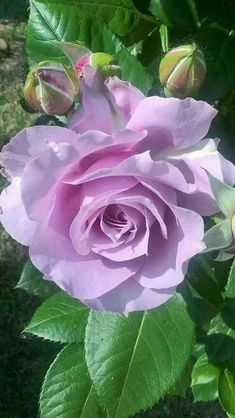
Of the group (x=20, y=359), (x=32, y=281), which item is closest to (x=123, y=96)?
(x=32, y=281)

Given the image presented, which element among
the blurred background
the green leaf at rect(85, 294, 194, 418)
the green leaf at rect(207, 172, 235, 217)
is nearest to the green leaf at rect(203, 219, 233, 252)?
the green leaf at rect(207, 172, 235, 217)

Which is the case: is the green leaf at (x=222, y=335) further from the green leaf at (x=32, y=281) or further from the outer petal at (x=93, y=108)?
the outer petal at (x=93, y=108)

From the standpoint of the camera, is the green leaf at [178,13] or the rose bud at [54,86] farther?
the green leaf at [178,13]

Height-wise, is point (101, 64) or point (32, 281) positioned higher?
Answer: point (101, 64)

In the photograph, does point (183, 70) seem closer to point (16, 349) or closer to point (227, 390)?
point (227, 390)

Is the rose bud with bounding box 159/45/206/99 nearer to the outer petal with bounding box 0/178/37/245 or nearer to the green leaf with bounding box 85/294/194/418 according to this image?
the outer petal with bounding box 0/178/37/245

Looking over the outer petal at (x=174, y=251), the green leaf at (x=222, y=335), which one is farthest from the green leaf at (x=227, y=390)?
the outer petal at (x=174, y=251)
